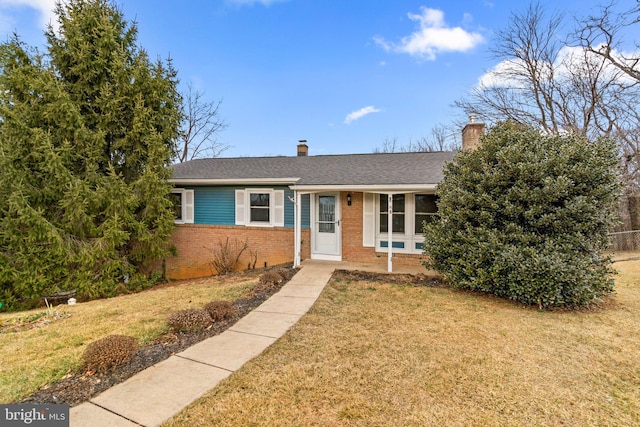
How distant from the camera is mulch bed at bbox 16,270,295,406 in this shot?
2.98 metres

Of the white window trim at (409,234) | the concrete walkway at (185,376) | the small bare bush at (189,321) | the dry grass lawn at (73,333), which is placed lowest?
the dry grass lawn at (73,333)

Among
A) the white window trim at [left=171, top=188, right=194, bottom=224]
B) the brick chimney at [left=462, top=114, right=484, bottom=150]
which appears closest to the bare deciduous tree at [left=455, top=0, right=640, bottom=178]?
the brick chimney at [left=462, top=114, right=484, bottom=150]

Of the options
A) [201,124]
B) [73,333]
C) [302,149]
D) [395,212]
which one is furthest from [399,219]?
[201,124]

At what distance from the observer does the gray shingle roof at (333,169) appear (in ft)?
29.7

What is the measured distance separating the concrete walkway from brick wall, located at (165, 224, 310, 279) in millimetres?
4540

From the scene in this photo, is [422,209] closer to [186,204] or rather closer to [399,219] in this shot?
[399,219]

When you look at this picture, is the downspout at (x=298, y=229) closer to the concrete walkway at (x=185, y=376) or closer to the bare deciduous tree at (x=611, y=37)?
the concrete walkway at (x=185, y=376)

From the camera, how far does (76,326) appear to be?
523 cm

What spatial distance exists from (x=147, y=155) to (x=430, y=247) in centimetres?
871

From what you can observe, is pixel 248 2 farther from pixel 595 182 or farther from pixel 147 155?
pixel 595 182

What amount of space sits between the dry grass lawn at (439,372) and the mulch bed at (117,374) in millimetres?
1102

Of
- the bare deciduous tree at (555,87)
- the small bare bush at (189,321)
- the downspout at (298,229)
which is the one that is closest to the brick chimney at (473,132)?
the downspout at (298,229)

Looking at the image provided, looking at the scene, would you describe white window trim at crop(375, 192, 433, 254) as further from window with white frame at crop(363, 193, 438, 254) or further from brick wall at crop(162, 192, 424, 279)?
brick wall at crop(162, 192, 424, 279)

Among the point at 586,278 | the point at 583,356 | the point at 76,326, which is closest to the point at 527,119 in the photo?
the point at 586,278
